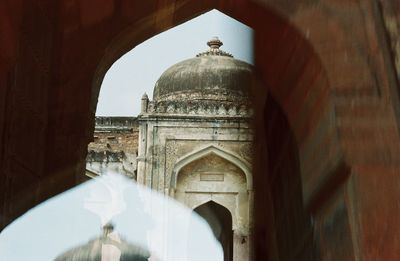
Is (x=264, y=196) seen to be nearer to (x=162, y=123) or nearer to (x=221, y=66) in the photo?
(x=162, y=123)

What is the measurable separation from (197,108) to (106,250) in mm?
3178

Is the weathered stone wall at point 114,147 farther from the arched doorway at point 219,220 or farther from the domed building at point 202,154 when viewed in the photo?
the arched doorway at point 219,220

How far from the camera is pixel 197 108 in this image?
10820 mm

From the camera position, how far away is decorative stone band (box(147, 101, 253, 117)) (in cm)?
1065

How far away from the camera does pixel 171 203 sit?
10812 millimetres

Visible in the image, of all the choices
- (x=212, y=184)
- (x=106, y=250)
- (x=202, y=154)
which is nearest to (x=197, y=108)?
(x=202, y=154)

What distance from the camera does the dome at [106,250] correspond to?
10.8 meters

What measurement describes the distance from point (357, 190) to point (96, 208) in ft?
33.8

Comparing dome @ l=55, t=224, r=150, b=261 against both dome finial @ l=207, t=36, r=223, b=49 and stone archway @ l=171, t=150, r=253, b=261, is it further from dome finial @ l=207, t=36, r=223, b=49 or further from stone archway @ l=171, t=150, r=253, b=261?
dome finial @ l=207, t=36, r=223, b=49

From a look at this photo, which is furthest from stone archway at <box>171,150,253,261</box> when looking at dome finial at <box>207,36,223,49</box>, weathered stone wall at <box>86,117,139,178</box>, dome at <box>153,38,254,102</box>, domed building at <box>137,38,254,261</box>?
dome finial at <box>207,36,223,49</box>

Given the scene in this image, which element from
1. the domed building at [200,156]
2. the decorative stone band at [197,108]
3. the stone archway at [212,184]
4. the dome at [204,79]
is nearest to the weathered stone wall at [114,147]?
the domed building at [200,156]

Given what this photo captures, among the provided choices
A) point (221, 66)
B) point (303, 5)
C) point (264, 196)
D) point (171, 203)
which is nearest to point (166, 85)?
point (221, 66)

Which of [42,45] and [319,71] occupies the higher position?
[42,45]

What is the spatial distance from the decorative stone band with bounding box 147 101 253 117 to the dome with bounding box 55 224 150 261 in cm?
243
